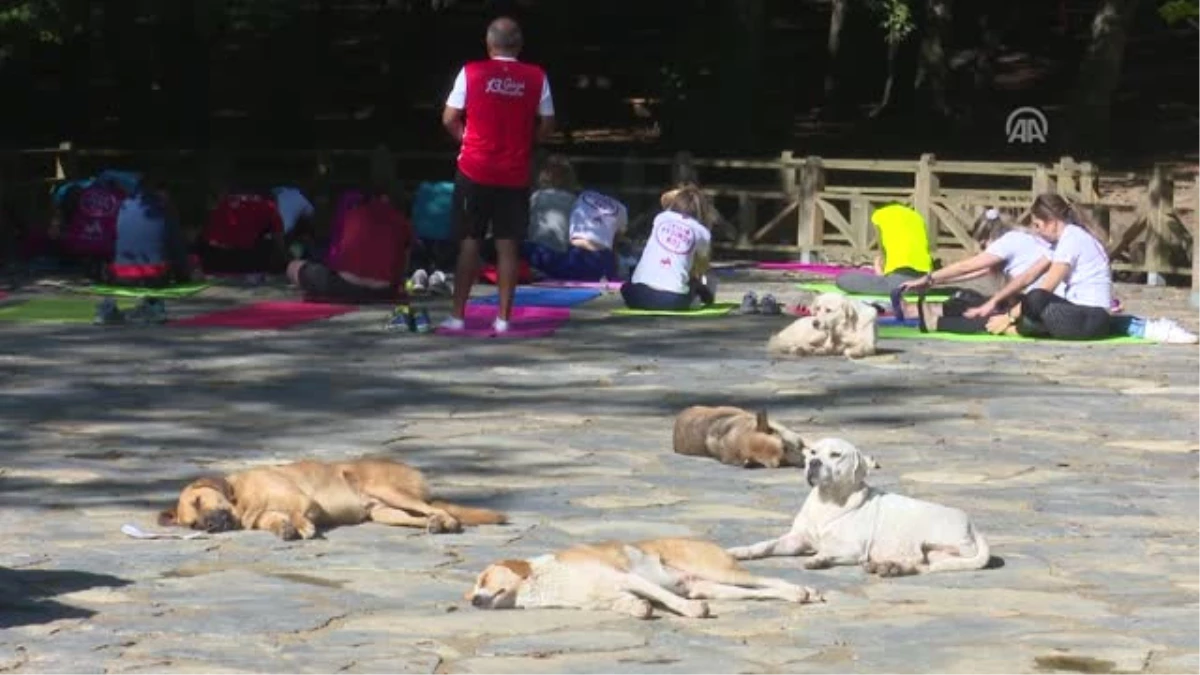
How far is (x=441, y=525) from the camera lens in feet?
30.6

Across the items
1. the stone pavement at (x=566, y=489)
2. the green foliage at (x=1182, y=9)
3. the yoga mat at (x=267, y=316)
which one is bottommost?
the stone pavement at (x=566, y=489)

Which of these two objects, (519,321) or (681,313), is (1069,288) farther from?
(519,321)

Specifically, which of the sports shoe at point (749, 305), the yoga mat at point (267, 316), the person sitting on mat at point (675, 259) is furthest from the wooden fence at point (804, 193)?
the yoga mat at point (267, 316)

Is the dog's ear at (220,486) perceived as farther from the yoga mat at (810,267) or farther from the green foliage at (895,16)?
the green foliage at (895,16)

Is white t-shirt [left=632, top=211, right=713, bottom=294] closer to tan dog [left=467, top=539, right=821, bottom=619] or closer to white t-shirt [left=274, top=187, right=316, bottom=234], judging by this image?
white t-shirt [left=274, top=187, right=316, bottom=234]

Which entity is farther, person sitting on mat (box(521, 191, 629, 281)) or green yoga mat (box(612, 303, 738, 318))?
person sitting on mat (box(521, 191, 629, 281))

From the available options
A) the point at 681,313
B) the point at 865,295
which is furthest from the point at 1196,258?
the point at 681,313

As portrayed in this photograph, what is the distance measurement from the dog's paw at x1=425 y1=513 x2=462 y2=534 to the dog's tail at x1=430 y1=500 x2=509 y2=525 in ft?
0.32

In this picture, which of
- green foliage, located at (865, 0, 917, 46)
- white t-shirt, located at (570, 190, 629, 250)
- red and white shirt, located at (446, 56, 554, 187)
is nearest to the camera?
red and white shirt, located at (446, 56, 554, 187)

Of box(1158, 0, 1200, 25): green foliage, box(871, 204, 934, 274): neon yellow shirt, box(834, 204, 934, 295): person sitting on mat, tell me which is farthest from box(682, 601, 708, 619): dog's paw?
box(1158, 0, 1200, 25): green foliage

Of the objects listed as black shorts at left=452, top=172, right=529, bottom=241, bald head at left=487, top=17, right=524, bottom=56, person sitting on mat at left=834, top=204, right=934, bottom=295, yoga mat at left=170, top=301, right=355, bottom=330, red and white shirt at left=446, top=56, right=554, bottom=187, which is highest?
bald head at left=487, top=17, right=524, bottom=56

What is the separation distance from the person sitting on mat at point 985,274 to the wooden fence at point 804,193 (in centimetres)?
412

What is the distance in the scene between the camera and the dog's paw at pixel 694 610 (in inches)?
304

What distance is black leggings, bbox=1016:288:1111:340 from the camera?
16.7 m
